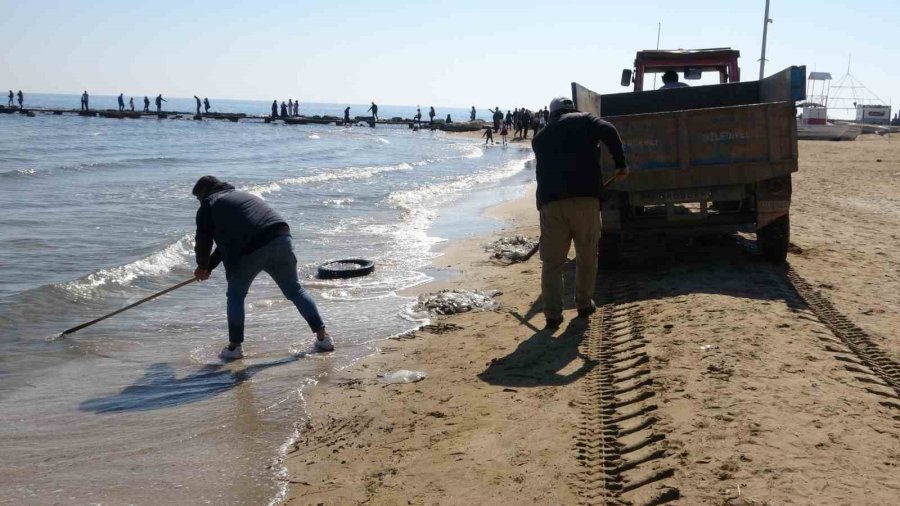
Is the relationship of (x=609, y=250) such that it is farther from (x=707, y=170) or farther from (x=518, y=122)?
(x=518, y=122)

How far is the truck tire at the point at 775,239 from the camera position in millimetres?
7828

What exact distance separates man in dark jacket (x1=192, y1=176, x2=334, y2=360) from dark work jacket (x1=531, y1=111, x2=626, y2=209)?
2.27m

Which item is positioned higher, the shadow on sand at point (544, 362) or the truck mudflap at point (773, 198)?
the truck mudflap at point (773, 198)

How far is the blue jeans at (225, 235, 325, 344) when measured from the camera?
21.6ft

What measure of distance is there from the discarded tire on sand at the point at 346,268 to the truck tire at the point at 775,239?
4.70 meters

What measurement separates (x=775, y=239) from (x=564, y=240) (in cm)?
278

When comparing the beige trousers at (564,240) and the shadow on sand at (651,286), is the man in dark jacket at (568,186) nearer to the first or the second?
the beige trousers at (564,240)

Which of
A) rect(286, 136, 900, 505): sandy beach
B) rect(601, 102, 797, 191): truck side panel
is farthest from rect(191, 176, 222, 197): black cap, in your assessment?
rect(601, 102, 797, 191): truck side panel

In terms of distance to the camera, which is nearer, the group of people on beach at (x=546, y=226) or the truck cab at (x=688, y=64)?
the group of people on beach at (x=546, y=226)

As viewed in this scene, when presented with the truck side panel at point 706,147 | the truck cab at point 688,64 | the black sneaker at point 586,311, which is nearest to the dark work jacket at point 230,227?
the black sneaker at point 586,311

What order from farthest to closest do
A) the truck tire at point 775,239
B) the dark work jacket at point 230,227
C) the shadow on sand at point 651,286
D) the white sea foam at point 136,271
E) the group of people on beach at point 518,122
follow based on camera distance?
the group of people on beach at point 518,122 < the white sea foam at point 136,271 < the truck tire at point 775,239 < the dark work jacket at point 230,227 < the shadow on sand at point 651,286

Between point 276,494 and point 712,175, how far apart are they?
207 inches

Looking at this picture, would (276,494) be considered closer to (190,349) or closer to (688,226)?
(190,349)

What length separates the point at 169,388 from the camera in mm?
6031
